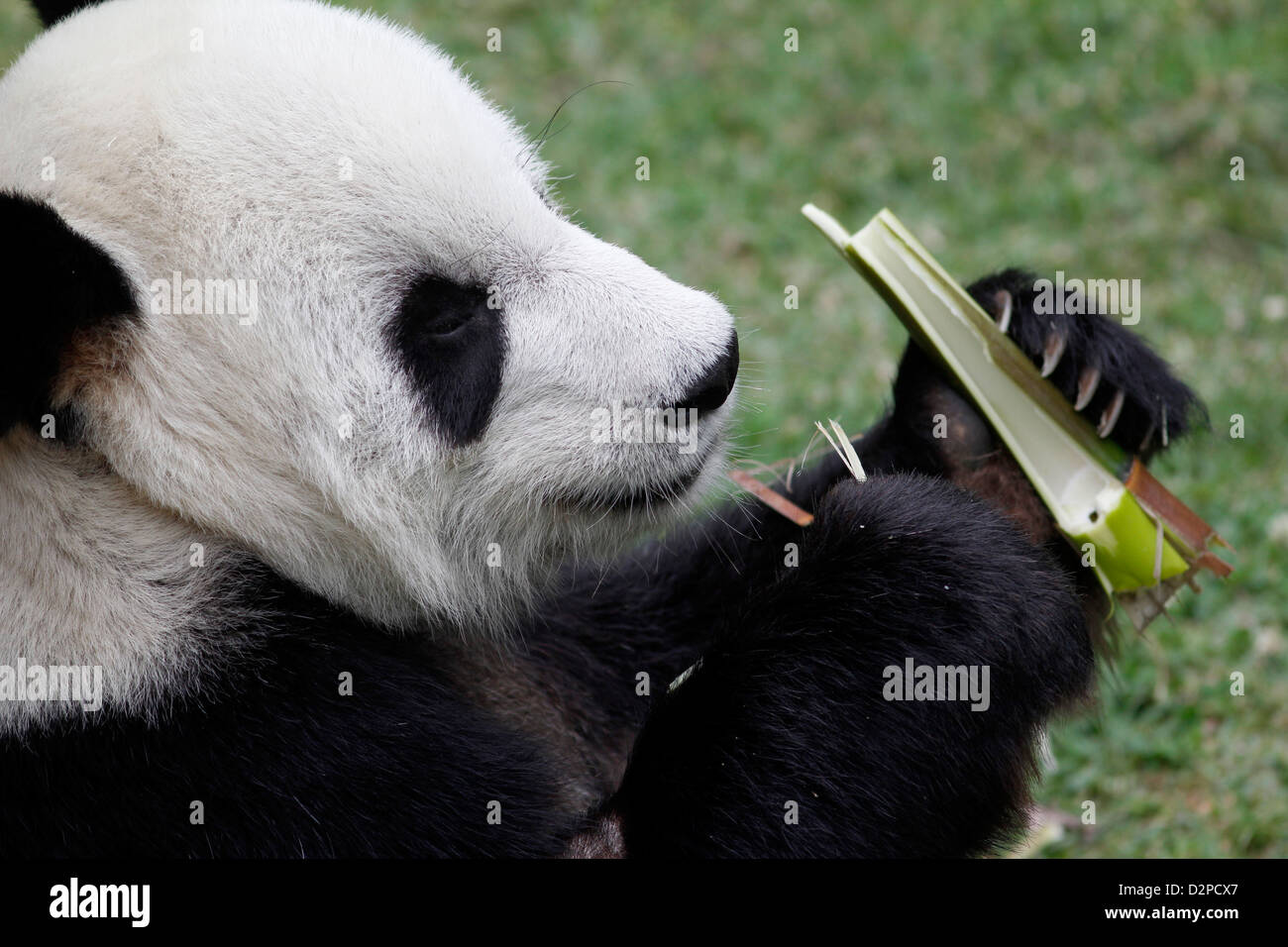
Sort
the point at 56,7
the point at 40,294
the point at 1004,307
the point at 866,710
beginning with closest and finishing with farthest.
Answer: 1. the point at 40,294
2. the point at 866,710
3. the point at 56,7
4. the point at 1004,307

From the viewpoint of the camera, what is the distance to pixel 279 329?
2930mm

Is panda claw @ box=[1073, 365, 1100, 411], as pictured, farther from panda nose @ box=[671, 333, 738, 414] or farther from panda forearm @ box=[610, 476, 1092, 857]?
panda nose @ box=[671, 333, 738, 414]

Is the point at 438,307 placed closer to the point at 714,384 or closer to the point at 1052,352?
the point at 714,384

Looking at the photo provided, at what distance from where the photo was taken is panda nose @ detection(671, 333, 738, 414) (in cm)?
298

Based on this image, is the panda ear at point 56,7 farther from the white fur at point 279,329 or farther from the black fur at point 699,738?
the black fur at point 699,738

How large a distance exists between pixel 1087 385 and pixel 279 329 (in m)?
2.10

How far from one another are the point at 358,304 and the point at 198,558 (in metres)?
0.64

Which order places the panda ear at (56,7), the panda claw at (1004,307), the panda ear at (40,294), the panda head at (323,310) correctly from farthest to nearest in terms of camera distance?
the panda claw at (1004,307), the panda ear at (56,7), the panda head at (323,310), the panda ear at (40,294)

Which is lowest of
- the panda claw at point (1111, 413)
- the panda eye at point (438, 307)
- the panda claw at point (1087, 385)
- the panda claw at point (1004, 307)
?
the panda claw at point (1111, 413)

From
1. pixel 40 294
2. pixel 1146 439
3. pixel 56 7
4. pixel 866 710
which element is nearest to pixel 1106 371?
pixel 1146 439

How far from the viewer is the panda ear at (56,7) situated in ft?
11.0

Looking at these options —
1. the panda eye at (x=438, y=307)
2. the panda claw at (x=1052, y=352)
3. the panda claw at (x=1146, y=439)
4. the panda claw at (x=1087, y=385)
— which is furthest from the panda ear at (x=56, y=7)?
the panda claw at (x=1146, y=439)

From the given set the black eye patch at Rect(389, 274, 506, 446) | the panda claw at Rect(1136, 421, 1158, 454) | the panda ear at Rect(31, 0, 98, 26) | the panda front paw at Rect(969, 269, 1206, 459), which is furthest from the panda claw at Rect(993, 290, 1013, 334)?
the panda ear at Rect(31, 0, 98, 26)
